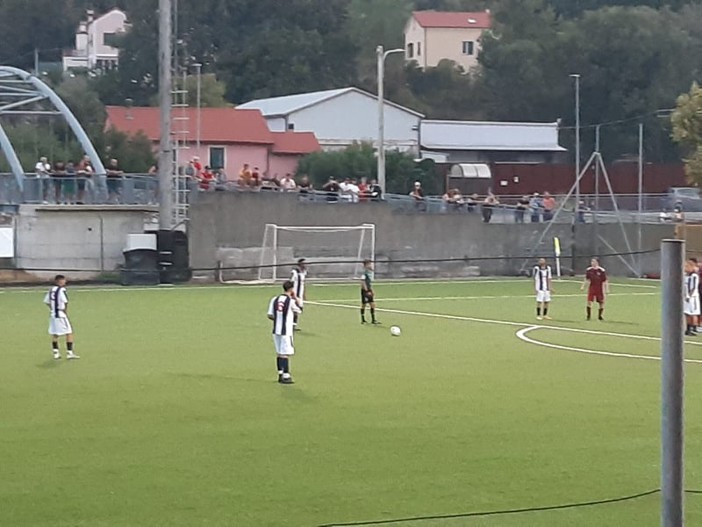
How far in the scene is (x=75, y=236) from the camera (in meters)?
47.0

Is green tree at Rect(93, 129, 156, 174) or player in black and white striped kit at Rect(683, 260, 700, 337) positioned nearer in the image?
player in black and white striped kit at Rect(683, 260, 700, 337)

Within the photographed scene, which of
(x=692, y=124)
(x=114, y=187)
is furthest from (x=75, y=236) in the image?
(x=692, y=124)

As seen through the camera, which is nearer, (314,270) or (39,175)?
(39,175)

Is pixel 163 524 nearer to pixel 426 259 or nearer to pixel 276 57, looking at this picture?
pixel 426 259

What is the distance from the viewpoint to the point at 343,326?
102 feet

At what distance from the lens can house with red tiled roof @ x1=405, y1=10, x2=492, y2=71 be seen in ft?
387

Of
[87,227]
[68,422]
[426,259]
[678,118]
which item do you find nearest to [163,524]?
[68,422]

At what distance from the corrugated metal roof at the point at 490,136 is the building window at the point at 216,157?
13670 mm

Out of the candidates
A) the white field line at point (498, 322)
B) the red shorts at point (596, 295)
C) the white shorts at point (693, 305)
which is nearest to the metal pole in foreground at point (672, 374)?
the white field line at point (498, 322)

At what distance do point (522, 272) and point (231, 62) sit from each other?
48.6m

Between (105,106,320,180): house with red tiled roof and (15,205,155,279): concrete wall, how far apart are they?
29942 mm

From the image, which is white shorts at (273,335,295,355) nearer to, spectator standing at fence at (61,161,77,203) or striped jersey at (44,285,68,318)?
striped jersey at (44,285,68,318)

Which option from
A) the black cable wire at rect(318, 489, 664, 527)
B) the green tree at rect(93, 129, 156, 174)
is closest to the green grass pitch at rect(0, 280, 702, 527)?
the black cable wire at rect(318, 489, 664, 527)

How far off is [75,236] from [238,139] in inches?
1267
